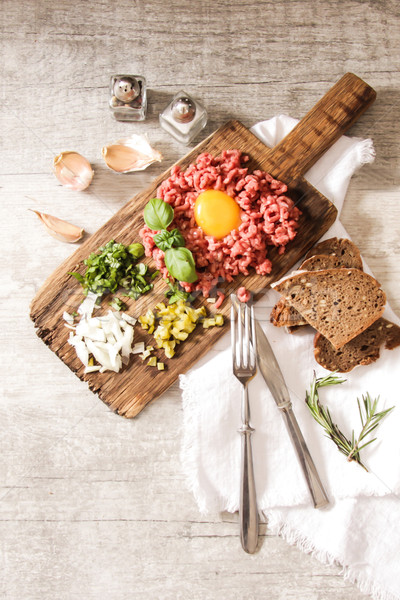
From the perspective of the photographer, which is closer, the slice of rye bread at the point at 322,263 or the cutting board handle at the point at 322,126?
the slice of rye bread at the point at 322,263

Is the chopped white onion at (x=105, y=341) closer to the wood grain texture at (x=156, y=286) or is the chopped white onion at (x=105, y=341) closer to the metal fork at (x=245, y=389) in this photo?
the wood grain texture at (x=156, y=286)

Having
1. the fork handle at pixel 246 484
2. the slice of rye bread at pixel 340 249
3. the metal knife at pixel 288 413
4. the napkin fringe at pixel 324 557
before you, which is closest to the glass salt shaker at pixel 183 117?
the slice of rye bread at pixel 340 249

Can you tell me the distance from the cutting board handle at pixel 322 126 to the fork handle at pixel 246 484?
111cm

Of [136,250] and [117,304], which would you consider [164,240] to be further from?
[117,304]

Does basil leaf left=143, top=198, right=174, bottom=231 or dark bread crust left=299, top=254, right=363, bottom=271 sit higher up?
basil leaf left=143, top=198, right=174, bottom=231

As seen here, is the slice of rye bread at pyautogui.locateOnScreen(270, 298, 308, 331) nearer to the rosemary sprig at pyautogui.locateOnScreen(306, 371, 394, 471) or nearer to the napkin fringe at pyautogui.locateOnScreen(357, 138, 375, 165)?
the rosemary sprig at pyautogui.locateOnScreen(306, 371, 394, 471)

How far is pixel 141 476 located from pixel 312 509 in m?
0.84

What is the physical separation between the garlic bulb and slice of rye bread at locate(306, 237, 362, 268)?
0.91 m

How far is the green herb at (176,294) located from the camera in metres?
2.51

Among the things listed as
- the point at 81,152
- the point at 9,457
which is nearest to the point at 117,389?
the point at 9,457

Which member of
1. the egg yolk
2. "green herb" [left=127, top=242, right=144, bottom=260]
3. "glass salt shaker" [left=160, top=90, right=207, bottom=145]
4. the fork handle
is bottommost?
the fork handle

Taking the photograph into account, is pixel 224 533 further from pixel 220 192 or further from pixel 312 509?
pixel 220 192

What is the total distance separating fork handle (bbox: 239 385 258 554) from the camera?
2426 mm

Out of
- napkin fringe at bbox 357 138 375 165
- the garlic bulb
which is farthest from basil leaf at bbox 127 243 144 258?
napkin fringe at bbox 357 138 375 165
